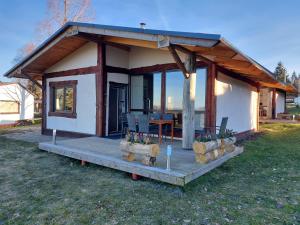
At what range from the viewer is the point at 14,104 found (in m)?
15.8

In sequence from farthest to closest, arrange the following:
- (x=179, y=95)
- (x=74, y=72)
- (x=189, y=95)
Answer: (x=74, y=72) → (x=179, y=95) → (x=189, y=95)

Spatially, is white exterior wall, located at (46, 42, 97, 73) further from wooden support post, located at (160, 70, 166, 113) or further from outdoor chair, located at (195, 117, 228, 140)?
outdoor chair, located at (195, 117, 228, 140)

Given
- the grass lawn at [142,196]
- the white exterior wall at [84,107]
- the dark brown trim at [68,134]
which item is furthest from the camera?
the dark brown trim at [68,134]

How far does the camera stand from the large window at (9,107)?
15.0 meters

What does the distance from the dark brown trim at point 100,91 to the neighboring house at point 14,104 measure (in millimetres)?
10338

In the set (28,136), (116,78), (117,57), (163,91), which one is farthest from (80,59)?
(28,136)

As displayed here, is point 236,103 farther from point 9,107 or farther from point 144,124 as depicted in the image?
point 9,107

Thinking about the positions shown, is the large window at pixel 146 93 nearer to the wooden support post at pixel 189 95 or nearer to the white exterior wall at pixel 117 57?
the white exterior wall at pixel 117 57

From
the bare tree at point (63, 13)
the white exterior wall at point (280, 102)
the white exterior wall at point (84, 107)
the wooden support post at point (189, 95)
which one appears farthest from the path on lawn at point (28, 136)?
the white exterior wall at point (280, 102)

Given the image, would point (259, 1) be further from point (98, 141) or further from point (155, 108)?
point (98, 141)

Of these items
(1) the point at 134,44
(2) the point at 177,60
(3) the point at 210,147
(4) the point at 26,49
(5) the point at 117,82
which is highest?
(4) the point at 26,49

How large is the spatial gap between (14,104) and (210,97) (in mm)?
14321

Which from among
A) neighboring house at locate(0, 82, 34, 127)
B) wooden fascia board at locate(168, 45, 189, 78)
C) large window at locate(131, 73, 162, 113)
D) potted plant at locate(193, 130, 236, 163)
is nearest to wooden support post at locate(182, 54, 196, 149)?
wooden fascia board at locate(168, 45, 189, 78)

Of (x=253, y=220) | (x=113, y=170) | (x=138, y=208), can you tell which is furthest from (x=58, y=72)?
(x=253, y=220)
